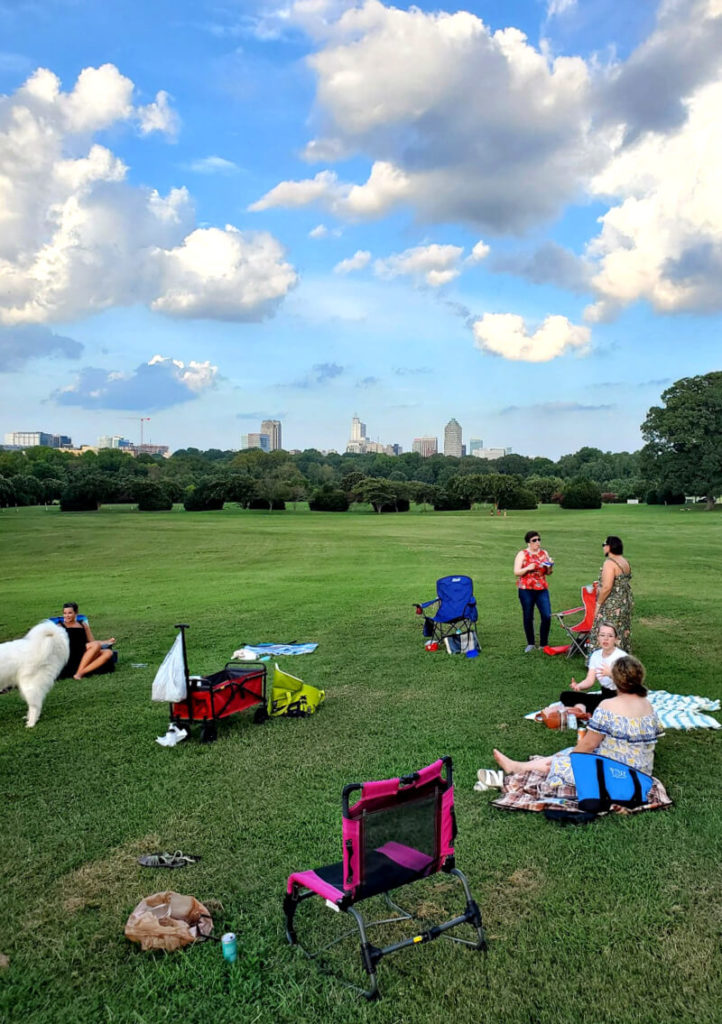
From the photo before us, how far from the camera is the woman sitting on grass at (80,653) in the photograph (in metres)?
10.3

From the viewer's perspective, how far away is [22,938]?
417cm

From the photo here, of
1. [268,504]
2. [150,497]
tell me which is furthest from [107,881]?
[268,504]

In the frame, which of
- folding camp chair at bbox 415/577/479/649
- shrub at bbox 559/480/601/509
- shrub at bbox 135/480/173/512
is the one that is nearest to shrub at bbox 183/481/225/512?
shrub at bbox 135/480/173/512

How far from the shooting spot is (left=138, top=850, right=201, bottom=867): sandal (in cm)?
486

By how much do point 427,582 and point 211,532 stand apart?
22.7m

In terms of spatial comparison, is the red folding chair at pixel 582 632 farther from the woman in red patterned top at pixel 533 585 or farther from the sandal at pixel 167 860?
the sandal at pixel 167 860

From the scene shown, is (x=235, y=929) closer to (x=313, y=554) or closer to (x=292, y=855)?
(x=292, y=855)

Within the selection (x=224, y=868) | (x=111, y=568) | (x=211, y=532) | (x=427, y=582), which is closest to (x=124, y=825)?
(x=224, y=868)

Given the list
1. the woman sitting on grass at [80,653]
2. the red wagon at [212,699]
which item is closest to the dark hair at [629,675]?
the red wagon at [212,699]

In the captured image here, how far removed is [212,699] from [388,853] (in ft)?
12.7

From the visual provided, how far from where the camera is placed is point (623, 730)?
18.5ft

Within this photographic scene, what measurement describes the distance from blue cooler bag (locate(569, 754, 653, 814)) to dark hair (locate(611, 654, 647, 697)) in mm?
578

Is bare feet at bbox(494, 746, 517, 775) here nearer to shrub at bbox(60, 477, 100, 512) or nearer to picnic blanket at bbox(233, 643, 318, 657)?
picnic blanket at bbox(233, 643, 318, 657)

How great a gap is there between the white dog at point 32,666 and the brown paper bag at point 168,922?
445cm
